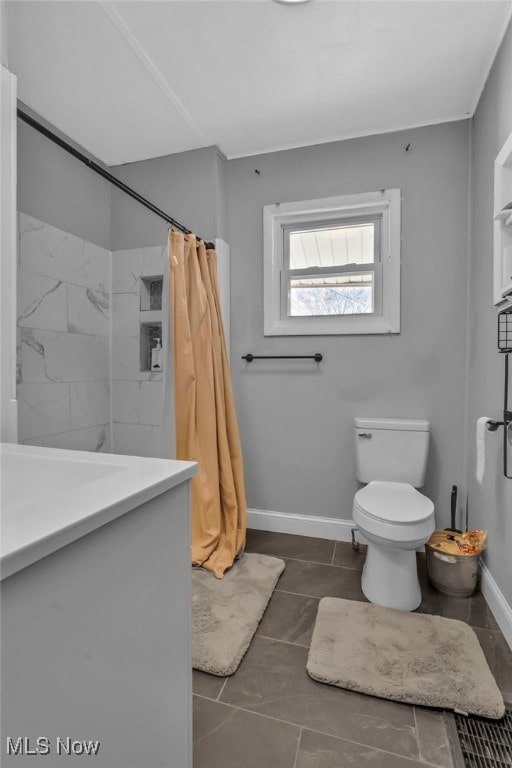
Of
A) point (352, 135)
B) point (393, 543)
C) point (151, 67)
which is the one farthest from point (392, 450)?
point (151, 67)

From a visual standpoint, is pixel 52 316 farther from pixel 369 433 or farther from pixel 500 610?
pixel 500 610

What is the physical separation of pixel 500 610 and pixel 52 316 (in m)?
2.59

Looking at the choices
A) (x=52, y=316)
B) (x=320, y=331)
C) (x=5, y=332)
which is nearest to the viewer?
(x=5, y=332)

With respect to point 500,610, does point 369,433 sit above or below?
above

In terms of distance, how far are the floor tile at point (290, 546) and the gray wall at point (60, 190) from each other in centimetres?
218

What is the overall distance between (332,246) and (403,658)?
2.17 m

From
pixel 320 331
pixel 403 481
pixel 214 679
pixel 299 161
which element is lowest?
pixel 214 679

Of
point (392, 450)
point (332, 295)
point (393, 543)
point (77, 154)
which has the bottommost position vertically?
point (393, 543)

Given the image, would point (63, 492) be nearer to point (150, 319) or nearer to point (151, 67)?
point (150, 319)

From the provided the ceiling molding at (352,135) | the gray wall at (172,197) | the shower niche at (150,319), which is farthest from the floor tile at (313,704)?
the ceiling molding at (352,135)

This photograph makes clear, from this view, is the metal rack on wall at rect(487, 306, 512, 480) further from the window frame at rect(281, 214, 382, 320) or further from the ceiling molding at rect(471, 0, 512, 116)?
the ceiling molding at rect(471, 0, 512, 116)

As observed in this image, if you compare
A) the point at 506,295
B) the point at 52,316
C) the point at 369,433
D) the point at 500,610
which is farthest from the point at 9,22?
the point at 500,610

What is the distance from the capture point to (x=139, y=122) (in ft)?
7.21

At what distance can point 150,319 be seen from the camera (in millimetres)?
2561
